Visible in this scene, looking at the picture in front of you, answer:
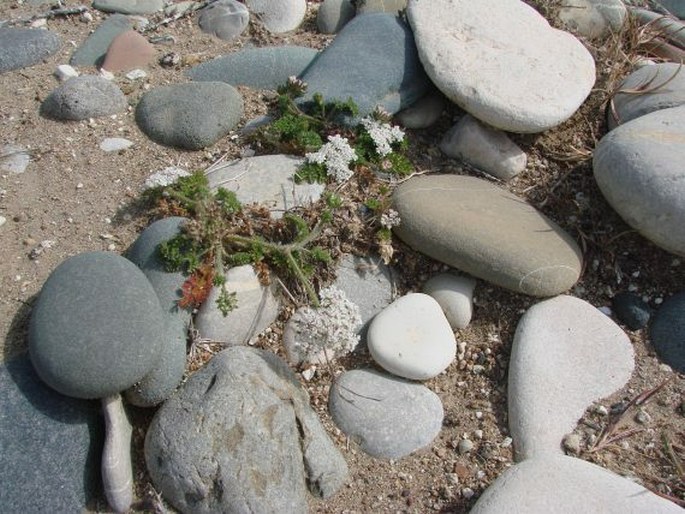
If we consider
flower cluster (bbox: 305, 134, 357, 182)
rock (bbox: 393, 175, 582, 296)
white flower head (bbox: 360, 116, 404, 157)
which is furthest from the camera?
white flower head (bbox: 360, 116, 404, 157)

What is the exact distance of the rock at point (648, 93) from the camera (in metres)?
4.60

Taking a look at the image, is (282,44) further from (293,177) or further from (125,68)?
(293,177)

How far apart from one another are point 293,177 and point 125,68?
170 cm

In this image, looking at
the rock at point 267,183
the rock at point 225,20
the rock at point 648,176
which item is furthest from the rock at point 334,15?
the rock at point 648,176

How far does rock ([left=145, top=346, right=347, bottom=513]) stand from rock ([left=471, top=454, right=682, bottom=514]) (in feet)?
2.57

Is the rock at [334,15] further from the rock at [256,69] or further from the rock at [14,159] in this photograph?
the rock at [14,159]

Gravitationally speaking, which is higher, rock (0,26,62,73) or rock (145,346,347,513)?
rock (0,26,62,73)

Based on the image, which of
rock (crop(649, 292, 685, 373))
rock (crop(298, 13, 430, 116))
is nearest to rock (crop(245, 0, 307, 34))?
rock (crop(298, 13, 430, 116))

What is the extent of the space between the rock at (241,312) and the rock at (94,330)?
0.33 metres

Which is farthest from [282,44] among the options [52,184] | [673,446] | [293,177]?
[673,446]

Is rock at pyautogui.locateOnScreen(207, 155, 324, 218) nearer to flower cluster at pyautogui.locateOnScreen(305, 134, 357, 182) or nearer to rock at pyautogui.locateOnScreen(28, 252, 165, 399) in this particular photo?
flower cluster at pyautogui.locateOnScreen(305, 134, 357, 182)

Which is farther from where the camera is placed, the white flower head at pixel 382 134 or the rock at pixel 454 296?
the white flower head at pixel 382 134

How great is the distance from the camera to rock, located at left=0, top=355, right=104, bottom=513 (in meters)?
3.14

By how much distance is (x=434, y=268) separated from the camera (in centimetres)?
417
